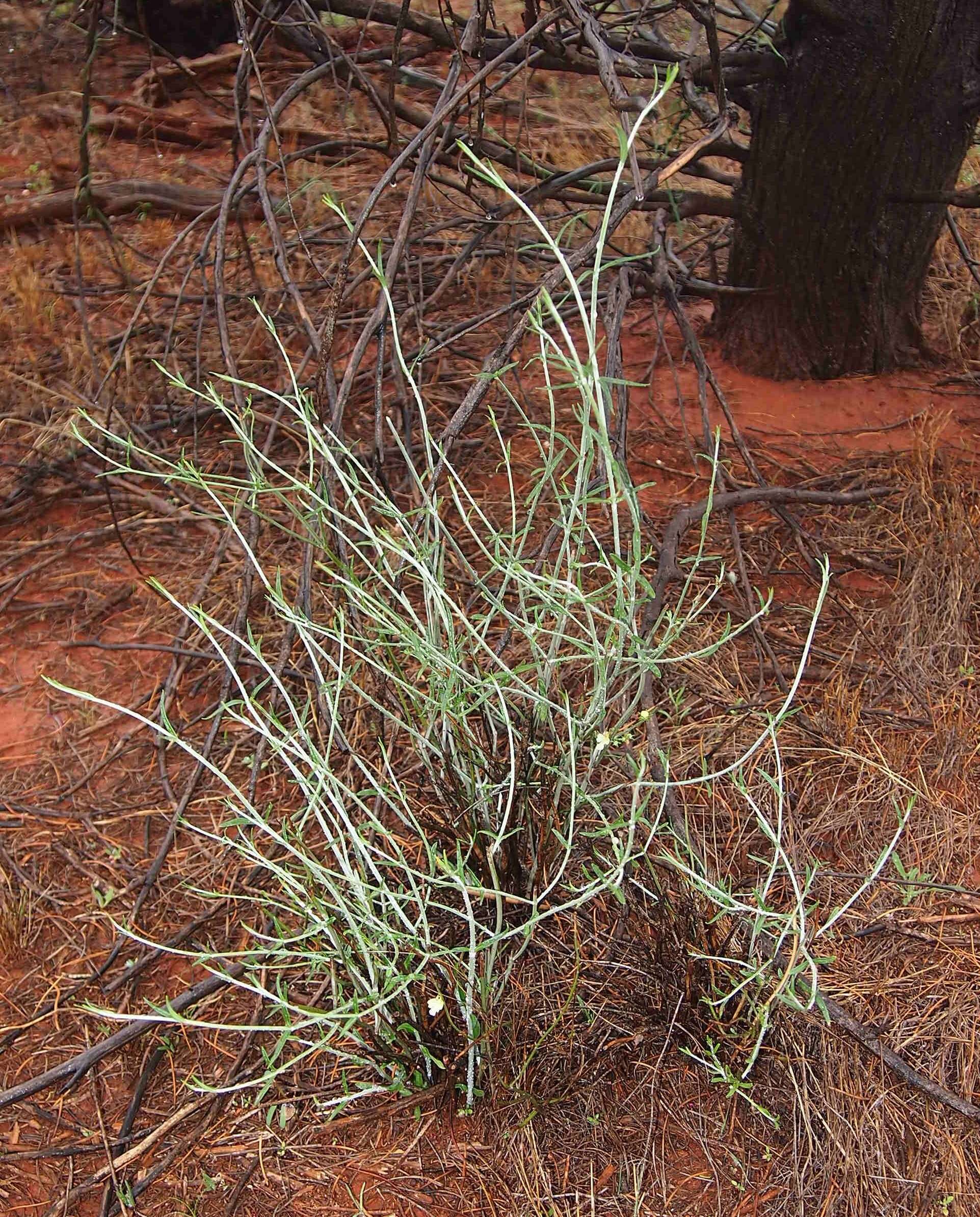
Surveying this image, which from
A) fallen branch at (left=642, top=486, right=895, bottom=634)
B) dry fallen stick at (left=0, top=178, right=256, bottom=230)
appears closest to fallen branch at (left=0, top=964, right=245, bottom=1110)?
fallen branch at (left=642, top=486, right=895, bottom=634)

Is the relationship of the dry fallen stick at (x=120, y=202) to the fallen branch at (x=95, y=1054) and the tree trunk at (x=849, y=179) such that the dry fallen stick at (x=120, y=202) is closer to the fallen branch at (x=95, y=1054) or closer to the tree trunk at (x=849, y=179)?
the tree trunk at (x=849, y=179)

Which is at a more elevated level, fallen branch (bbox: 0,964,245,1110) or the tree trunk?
the tree trunk

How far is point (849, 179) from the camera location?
2.95 metres

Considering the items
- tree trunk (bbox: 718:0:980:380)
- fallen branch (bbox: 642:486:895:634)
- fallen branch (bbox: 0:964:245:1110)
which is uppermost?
tree trunk (bbox: 718:0:980:380)

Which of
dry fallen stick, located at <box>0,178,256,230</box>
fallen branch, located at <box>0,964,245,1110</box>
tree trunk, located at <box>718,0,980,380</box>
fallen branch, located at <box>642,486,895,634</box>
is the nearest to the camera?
fallen branch, located at <box>0,964,245,1110</box>

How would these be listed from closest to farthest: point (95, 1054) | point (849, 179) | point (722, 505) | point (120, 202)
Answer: point (95, 1054) < point (722, 505) < point (849, 179) < point (120, 202)

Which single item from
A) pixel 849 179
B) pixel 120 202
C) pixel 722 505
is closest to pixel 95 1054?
pixel 722 505

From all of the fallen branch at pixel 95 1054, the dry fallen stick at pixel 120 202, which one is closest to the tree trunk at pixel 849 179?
the dry fallen stick at pixel 120 202

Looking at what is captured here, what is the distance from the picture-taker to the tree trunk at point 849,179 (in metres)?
2.77

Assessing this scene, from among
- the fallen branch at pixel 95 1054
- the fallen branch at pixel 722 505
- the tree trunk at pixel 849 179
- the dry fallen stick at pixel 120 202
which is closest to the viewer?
the fallen branch at pixel 95 1054

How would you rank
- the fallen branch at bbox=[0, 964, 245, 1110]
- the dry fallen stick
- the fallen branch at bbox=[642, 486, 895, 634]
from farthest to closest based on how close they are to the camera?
the dry fallen stick
the fallen branch at bbox=[642, 486, 895, 634]
the fallen branch at bbox=[0, 964, 245, 1110]

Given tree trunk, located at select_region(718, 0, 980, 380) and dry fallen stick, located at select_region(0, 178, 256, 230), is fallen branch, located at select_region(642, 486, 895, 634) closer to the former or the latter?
tree trunk, located at select_region(718, 0, 980, 380)

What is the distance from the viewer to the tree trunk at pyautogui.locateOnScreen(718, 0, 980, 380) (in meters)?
2.77

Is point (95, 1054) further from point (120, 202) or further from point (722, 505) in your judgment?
point (120, 202)
